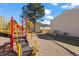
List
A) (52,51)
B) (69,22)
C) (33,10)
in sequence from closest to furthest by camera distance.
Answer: (52,51)
(69,22)
(33,10)

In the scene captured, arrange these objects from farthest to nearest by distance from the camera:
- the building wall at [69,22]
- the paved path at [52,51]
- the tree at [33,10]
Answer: the tree at [33,10] → the building wall at [69,22] → the paved path at [52,51]

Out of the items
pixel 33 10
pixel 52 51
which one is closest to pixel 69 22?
pixel 52 51

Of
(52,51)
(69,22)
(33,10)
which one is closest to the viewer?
(52,51)

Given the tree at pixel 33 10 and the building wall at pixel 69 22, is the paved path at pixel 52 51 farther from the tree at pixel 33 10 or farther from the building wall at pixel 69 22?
the tree at pixel 33 10

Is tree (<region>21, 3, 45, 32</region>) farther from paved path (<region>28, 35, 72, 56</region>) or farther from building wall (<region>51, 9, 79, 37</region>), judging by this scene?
paved path (<region>28, 35, 72, 56</region>)

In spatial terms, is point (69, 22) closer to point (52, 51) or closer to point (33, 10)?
point (52, 51)

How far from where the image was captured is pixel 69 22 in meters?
25.5

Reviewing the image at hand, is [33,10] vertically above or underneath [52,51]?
above

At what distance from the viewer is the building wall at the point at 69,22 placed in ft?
77.2

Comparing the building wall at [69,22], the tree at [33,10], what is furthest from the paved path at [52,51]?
the tree at [33,10]

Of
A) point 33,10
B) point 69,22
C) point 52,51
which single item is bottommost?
point 52,51

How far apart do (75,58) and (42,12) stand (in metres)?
32.9

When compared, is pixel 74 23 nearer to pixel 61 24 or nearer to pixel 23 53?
pixel 61 24

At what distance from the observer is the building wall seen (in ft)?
77.2
